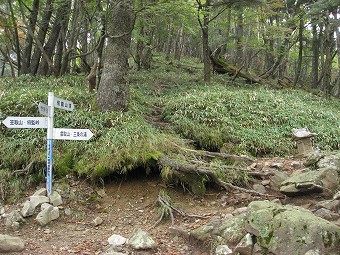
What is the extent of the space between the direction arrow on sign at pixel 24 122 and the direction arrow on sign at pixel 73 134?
0.81ft

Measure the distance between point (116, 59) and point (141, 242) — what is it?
463 centimetres

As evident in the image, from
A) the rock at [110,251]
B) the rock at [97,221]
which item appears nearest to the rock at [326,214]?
the rock at [110,251]

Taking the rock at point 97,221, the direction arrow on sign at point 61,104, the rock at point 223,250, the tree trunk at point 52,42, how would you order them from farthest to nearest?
the tree trunk at point 52,42 < the direction arrow on sign at point 61,104 < the rock at point 97,221 < the rock at point 223,250

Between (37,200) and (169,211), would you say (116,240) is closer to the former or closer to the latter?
(169,211)

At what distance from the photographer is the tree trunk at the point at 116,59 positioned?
7.08 m

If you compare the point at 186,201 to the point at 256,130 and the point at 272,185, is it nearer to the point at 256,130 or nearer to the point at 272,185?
the point at 272,185

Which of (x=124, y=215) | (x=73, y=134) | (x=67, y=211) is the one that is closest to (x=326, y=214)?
(x=124, y=215)

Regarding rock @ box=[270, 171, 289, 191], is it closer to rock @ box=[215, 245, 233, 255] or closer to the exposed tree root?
the exposed tree root

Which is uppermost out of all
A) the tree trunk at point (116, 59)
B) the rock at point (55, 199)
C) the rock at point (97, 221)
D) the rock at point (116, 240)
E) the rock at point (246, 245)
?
the tree trunk at point (116, 59)

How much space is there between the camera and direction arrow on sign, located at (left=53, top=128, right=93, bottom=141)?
4.71 m

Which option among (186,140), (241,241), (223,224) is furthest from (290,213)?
(186,140)

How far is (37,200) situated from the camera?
16.1ft

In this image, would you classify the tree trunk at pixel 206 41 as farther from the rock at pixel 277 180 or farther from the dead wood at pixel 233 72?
the rock at pixel 277 180

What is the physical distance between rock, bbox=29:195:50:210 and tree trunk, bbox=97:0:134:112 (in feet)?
8.80
